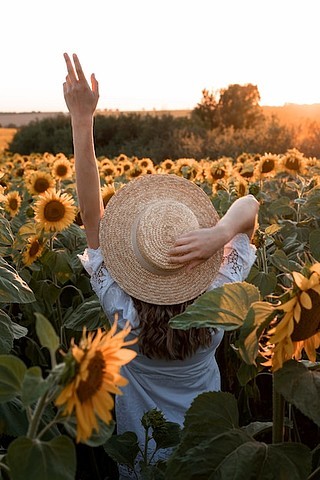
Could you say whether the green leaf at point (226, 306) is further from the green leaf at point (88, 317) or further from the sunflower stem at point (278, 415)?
the green leaf at point (88, 317)

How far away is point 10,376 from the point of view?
1.29 metres

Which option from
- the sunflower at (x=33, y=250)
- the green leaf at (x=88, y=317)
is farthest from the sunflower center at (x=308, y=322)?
the sunflower at (x=33, y=250)

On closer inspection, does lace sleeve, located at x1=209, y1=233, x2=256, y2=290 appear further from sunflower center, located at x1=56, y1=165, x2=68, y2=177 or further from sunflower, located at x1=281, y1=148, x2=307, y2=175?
sunflower center, located at x1=56, y1=165, x2=68, y2=177

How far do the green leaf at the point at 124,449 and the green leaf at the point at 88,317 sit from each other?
992 mm

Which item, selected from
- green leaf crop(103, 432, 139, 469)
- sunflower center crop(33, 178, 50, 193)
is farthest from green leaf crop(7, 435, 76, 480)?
sunflower center crop(33, 178, 50, 193)

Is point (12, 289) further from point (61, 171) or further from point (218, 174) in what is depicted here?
point (61, 171)

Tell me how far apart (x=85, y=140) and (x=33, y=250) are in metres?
1.43

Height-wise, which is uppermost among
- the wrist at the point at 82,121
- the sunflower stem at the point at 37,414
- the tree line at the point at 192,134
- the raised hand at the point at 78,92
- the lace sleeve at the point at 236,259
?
the raised hand at the point at 78,92

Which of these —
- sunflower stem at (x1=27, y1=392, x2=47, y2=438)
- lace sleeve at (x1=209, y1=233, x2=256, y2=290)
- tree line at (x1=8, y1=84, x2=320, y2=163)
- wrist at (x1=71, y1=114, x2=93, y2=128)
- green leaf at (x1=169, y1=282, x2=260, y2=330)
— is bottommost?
tree line at (x1=8, y1=84, x2=320, y2=163)

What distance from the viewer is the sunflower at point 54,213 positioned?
13.0ft

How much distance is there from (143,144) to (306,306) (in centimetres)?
2217

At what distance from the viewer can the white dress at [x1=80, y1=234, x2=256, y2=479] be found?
250 cm

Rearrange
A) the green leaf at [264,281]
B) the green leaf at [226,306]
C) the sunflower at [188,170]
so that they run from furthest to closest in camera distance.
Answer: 1. the sunflower at [188,170]
2. the green leaf at [264,281]
3. the green leaf at [226,306]

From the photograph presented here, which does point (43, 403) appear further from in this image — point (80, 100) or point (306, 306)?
point (80, 100)
